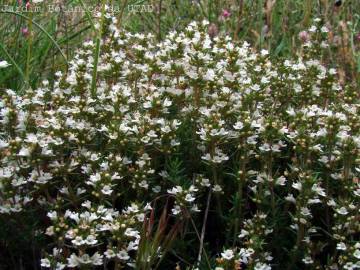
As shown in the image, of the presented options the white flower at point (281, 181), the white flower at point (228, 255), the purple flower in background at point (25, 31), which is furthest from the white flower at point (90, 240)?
the purple flower in background at point (25, 31)

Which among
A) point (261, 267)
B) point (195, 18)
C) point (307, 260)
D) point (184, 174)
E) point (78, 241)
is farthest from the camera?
point (195, 18)

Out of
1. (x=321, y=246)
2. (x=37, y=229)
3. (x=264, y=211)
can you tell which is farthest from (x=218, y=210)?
(x=37, y=229)

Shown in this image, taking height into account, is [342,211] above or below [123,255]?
above

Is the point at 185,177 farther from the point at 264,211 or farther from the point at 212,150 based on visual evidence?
the point at 264,211

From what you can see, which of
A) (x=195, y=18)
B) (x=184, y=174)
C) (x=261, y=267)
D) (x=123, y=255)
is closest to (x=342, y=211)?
(x=261, y=267)

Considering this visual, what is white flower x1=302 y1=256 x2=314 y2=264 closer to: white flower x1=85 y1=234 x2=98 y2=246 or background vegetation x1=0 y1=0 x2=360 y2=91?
white flower x1=85 y1=234 x2=98 y2=246

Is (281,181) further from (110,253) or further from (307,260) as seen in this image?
(110,253)

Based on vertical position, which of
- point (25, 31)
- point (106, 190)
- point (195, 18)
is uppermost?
point (195, 18)

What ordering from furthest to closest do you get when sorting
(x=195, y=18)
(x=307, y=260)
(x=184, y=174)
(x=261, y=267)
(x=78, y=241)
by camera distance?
(x=195, y=18), (x=184, y=174), (x=307, y=260), (x=261, y=267), (x=78, y=241)

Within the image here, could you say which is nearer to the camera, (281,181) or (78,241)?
(78,241)
